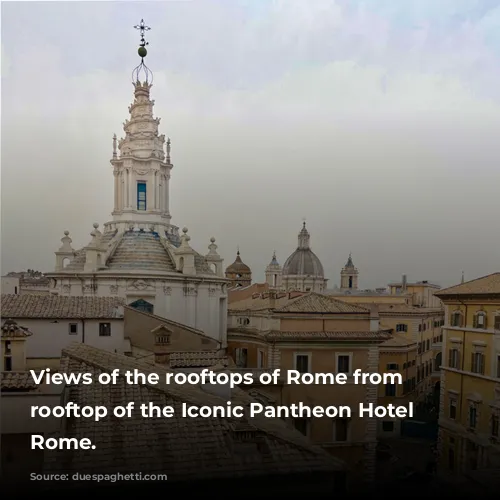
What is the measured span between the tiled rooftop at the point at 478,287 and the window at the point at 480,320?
450 mm

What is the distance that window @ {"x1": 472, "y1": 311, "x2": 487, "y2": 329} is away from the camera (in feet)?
36.3

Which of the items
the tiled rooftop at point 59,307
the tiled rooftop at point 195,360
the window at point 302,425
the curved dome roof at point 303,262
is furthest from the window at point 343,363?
the curved dome roof at point 303,262

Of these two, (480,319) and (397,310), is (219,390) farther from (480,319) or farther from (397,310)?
(397,310)

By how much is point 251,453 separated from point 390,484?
1660 mm

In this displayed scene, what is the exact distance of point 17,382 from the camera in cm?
511

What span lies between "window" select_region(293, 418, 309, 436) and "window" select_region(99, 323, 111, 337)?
12.9 feet

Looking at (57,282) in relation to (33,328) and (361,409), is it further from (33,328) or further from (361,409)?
(361,409)

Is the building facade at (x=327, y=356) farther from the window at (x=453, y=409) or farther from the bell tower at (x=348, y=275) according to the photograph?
the bell tower at (x=348, y=275)

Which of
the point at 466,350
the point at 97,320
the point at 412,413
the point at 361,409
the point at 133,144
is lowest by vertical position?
the point at 412,413

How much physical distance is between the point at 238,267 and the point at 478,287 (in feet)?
100

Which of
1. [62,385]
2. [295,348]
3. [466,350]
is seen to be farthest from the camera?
[466,350]

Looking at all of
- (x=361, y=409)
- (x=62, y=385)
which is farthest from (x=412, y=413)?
(x=62, y=385)

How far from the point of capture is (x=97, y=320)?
1005 centimetres

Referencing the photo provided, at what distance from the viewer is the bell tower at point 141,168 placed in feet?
61.6
